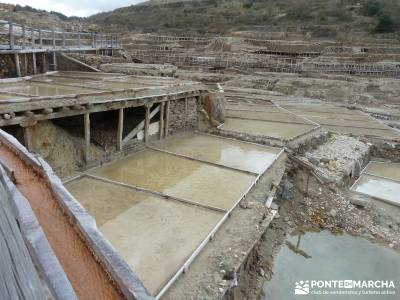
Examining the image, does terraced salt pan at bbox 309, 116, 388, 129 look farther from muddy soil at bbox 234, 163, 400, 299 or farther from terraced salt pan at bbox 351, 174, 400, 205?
muddy soil at bbox 234, 163, 400, 299

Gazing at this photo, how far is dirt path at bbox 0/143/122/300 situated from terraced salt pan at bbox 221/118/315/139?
10.3m

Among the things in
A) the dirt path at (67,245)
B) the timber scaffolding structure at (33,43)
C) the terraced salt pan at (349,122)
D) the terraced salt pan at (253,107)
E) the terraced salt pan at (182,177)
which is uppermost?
the timber scaffolding structure at (33,43)

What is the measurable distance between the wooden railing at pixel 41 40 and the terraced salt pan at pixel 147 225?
7168mm

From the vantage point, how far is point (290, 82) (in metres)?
23.8

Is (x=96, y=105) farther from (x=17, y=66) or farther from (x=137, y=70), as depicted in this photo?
(x=137, y=70)

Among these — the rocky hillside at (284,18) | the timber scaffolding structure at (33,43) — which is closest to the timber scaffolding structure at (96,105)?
the timber scaffolding structure at (33,43)

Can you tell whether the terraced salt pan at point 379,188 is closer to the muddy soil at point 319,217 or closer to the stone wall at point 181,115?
the muddy soil at point 319,217

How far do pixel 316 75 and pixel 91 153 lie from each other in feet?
69.4

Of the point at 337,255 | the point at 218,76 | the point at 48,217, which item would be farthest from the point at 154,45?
the point at 48,217

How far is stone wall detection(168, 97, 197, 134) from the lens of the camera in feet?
38.6

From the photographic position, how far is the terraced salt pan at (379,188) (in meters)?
10.2

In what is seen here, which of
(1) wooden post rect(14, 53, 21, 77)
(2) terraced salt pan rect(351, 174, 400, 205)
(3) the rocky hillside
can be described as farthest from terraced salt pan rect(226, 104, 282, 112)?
(3) the rocky hillside

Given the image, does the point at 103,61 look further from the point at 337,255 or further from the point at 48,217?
the point at 48,217

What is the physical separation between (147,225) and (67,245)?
4399 millimetres
